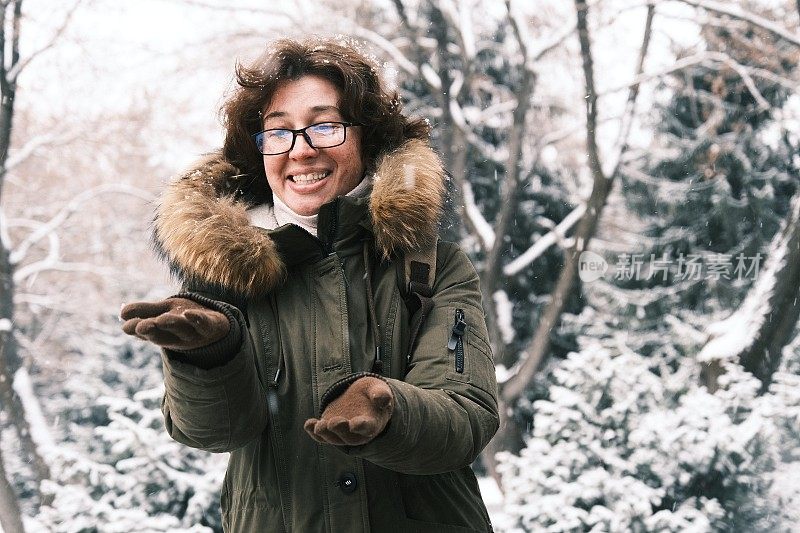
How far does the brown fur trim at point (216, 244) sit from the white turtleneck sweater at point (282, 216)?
52mm

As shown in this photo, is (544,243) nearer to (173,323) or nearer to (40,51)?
(40,51)

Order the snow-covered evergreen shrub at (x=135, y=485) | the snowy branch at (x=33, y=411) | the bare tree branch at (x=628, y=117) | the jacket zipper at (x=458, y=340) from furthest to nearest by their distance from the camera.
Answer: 1. the bare tree branch at (x=628, y=117)
2. the snowy branch at (x=33, y=411)
3. the snow-covered evergreen shrub at (x=135, y=485)
4. the jacket zipper at (x=458, y=340)

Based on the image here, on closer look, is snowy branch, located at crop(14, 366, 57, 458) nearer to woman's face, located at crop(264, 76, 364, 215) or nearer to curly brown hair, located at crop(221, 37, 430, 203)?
curly brown hair, located at crop(221, 37, 430, 203)

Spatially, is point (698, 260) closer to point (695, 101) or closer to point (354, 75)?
point (695, 101)

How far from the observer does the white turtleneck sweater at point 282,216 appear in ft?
4.89

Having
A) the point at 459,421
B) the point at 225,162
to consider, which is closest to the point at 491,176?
the point at 225,162

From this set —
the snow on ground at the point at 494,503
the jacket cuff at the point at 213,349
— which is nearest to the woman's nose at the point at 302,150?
the jacket cuff at the point at 213,349

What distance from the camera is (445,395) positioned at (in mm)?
1219

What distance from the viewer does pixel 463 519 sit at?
1.38 m

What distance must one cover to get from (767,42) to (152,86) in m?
3.95

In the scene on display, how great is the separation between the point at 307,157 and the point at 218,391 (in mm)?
499

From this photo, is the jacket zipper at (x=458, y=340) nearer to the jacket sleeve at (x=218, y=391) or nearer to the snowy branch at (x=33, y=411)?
the jacket sleeve at (x=218, y=391)

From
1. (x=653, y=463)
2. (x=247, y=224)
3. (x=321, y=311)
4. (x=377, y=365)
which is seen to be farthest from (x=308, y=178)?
(x=653, y=463)

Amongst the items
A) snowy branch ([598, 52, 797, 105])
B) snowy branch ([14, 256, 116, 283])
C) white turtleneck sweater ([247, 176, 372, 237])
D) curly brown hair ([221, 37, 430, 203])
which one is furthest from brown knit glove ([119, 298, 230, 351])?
snowy branch ([14, 256, 116, 283])
